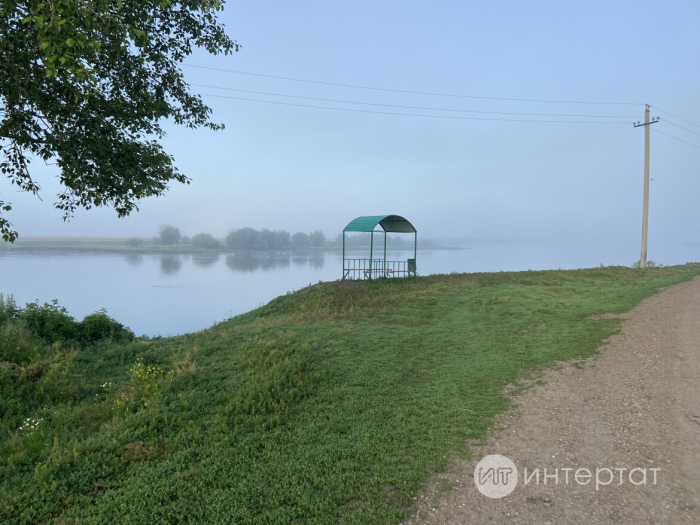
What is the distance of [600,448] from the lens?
424 centimetres

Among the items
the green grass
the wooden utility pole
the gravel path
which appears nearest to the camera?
the gravel path

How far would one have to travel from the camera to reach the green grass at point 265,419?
347cm

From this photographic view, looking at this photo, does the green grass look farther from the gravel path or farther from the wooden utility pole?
the wooden utility pole

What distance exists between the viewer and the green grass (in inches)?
137

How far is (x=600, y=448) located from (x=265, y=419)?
3908mm

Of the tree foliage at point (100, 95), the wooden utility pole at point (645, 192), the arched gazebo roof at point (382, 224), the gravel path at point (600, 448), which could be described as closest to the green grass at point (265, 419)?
the gravel path at point (600, 448)

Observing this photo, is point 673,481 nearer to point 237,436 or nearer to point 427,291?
point 237,436

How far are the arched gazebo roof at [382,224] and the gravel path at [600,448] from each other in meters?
13.6

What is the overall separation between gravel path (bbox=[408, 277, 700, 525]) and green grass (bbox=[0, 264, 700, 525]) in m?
0.38

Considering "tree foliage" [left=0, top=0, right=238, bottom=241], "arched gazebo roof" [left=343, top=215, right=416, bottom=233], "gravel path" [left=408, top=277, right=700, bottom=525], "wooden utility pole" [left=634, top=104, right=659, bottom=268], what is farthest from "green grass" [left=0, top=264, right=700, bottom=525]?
"wooden utility pole" [left=634, top=104, right=659, bottom=268]

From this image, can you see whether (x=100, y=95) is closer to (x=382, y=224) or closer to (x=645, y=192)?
(x=382, y=224)

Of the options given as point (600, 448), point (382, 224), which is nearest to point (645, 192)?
point (382, 224)

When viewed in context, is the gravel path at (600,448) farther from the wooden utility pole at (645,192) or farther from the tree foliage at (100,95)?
the wooden utility pole at (645,192)

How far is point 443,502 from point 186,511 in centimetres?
221
